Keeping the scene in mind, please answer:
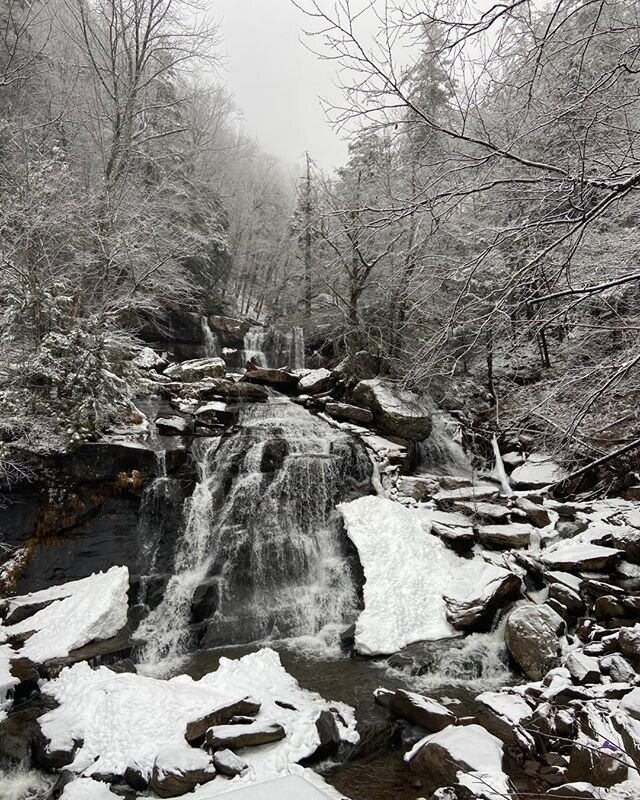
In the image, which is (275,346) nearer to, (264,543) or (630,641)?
(264,543)

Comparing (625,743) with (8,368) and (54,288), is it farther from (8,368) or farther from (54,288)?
(54,288)

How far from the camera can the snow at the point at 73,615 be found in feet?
20.7

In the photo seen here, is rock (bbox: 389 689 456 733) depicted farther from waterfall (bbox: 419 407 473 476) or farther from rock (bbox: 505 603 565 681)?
waterfall (bbox: 419 407 473 476)

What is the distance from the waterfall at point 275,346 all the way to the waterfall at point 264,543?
330 inches

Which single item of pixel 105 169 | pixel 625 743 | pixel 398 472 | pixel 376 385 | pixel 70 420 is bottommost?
pixel 625 743

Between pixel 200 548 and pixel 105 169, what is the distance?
10402 millimetres

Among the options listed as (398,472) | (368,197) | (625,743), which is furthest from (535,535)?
(368,197)

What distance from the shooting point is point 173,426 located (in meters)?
9.96

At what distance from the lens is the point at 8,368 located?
7.83 meters

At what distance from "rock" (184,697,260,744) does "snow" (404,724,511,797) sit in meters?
1.81

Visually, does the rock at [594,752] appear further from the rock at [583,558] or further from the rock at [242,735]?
the rock at [242,735]

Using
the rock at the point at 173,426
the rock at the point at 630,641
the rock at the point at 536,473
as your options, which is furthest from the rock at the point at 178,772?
the rock at the point at 536,473

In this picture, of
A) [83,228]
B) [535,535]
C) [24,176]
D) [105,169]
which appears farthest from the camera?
[105,169]

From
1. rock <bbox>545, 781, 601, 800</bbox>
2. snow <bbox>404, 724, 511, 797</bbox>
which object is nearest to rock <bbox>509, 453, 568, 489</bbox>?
snow <bbox>404, 724, 511, 797</bbox>
